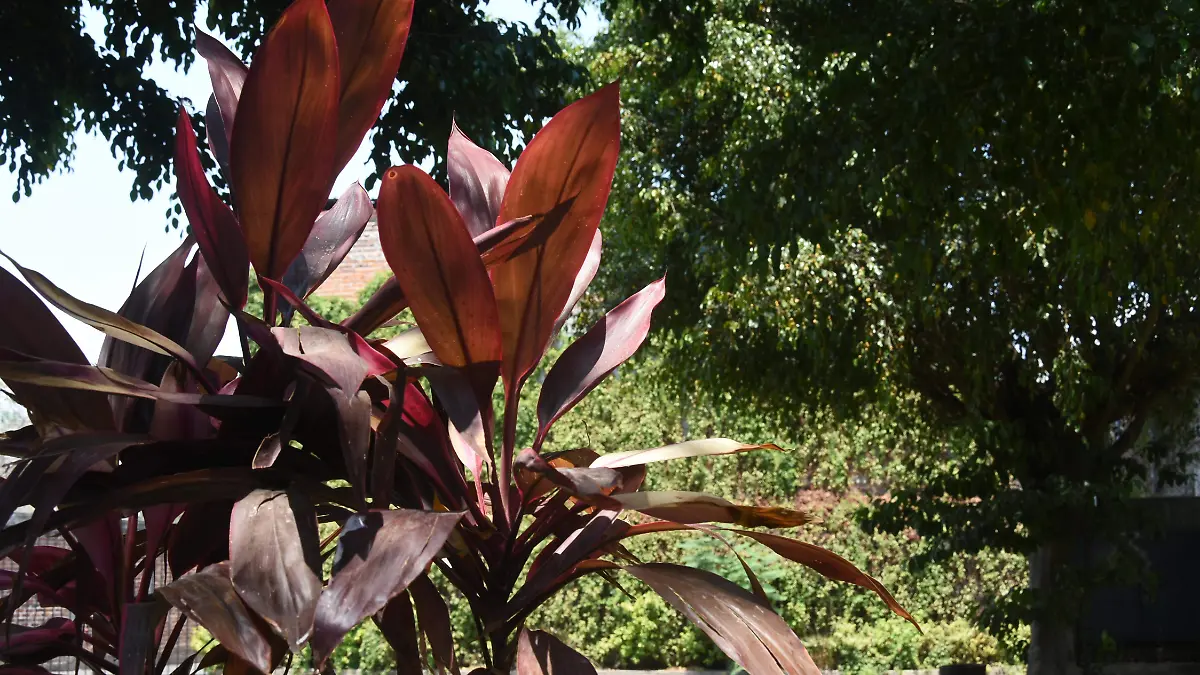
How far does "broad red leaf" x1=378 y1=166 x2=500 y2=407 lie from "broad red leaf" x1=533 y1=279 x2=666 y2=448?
9cm

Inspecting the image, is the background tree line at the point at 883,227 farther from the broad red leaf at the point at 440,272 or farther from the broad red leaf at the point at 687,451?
the broad red leaf at the point at 440,272

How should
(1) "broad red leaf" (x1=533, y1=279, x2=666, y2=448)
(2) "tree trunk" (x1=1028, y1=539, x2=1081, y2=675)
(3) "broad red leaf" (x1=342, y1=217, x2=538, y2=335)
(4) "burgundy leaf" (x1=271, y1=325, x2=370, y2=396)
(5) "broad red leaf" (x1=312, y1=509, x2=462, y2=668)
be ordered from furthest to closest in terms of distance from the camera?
(2) "tree trunk" (x1=1028, y1=539, x2=1081, y2=675) → (1) "broad red leaf" (x1=533, y1=279, x2=666, y2=448) → (3) "broad red leaf" (x1=342, y1=217, x2=538, y2=335) → (4) "burgundy leaf" (x1=271, y1=325, x2=370, y2=396) → (5) "broad red leaf" (x1=312, y1=509, x2=462, y2=668)

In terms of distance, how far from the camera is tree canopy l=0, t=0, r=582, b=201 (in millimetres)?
4590

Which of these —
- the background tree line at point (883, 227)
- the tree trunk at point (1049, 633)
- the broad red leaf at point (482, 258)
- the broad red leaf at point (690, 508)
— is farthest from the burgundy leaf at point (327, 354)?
the tree trunk at point (1049, 633)

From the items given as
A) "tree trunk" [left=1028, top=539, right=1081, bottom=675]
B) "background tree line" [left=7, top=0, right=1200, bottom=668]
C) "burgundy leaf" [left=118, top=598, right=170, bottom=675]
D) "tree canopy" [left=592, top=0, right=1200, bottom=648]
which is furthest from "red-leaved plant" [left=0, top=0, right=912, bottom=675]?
"tree trunk" [left=1028, top=539, right=1081, bottom=675]

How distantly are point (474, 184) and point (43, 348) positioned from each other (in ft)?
1.37

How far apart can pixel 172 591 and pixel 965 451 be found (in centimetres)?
749

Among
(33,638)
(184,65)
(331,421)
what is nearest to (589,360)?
(331,421)

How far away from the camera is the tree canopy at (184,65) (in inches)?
181

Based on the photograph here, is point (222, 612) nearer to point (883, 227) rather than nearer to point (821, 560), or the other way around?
point (821, 560)

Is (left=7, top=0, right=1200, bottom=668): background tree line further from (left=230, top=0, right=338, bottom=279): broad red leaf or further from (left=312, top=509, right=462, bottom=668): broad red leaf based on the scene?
(left=312, top=509, right=462, bottom=668): broad red leaf

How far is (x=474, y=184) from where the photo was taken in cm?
109

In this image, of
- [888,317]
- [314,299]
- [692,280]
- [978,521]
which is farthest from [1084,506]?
[314,299]

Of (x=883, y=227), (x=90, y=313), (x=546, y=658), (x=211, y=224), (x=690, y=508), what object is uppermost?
(x=883, y=227)
